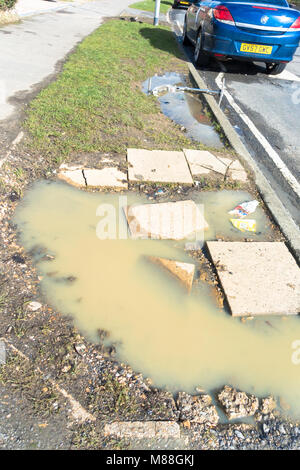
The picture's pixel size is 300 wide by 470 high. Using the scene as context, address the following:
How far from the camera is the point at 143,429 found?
1.71m

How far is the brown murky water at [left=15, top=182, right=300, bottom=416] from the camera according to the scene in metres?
2.04

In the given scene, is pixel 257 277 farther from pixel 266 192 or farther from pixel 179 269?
pixel 266 192

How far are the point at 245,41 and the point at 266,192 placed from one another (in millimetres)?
4652

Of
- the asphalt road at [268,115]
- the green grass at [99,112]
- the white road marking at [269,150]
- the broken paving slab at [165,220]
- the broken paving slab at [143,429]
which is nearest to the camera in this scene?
the broken paving slab at [143,429]

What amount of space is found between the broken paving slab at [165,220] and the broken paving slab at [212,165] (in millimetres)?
769

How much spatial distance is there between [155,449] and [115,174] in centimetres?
268

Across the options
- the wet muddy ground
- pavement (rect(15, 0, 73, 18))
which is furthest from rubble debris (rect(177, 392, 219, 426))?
pavement (rect(15, 0, 73, 18))

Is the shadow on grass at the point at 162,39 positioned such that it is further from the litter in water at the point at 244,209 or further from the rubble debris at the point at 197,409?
the rubble debris at the point at 197,409

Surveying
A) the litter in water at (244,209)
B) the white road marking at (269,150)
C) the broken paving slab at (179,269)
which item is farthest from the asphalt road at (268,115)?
the broken paving slab at (179,269)

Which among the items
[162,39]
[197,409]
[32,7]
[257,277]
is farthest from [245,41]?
[32,7]

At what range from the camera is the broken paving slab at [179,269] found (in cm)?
258

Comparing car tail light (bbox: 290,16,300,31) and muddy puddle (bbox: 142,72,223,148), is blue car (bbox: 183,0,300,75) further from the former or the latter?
muddy puddle (bbox: 142,72,223,148)

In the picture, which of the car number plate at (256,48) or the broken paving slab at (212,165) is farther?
the car number plate at (256,48)
